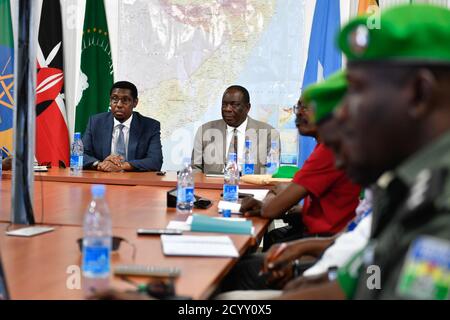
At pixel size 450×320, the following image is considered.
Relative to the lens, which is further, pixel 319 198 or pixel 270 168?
pixel 270 168

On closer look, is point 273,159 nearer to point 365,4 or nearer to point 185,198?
point 365,4

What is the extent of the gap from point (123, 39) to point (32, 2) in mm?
3718

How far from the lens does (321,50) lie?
17.4ft

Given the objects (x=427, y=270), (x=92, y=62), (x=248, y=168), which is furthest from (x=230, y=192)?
(x=92, y=62)

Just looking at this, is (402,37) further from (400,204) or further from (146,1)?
(146,1)

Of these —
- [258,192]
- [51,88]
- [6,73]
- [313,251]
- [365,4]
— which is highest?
[365,4]

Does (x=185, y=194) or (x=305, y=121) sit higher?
(x=305, y=121)

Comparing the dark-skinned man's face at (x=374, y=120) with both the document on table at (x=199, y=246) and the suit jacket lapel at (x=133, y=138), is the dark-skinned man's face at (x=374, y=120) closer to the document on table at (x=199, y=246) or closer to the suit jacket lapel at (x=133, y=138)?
the document on table at (x=199, y=246)

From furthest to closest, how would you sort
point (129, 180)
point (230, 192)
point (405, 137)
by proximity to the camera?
point (129, 180) → point (230, 192) → point (405, 137)

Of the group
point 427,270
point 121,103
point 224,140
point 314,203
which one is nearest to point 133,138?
point 121,103

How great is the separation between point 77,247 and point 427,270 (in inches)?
52.5

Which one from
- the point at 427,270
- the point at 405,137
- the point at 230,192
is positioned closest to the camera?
the point at 427,270

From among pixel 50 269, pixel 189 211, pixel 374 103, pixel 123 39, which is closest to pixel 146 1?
pixel 123 39

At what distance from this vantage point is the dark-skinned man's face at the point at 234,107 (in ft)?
15.3
